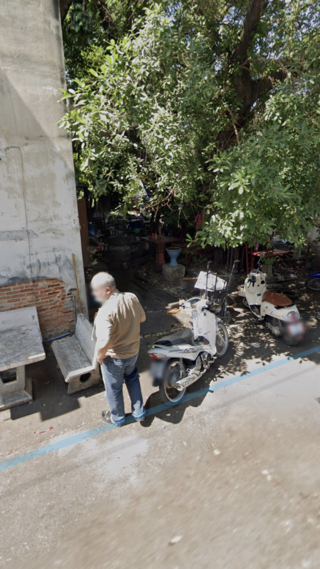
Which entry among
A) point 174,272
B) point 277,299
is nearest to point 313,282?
point 277,299

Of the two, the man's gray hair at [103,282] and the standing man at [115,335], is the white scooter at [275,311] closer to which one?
the standing man at [115,335]

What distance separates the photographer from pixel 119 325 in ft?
10.9

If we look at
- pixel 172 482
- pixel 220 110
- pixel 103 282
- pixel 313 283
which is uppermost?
pixel 220 110

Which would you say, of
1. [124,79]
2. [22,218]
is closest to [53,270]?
[22,218]

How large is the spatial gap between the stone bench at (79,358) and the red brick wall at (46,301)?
0.37 meters

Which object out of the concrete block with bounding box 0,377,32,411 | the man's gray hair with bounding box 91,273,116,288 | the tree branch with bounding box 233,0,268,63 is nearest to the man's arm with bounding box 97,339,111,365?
the man's gray hair with bounding box 91,273,116,288

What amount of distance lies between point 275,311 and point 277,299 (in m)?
0.30

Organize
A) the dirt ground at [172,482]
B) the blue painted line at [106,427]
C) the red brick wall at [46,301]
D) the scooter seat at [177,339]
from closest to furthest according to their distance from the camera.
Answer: the dirt ground at [172,482] → the blue painted line at [106,427] → the scooter seat at [177,339] → the red brick wall at [46,301]

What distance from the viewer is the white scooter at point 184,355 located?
3936 millimetres

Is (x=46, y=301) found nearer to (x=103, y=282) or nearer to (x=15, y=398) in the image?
(x=15, y=398)

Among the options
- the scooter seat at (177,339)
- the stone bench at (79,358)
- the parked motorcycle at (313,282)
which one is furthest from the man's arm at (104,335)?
the parked motorcycle at (313,282)

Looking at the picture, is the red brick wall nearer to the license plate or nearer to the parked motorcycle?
the license plate

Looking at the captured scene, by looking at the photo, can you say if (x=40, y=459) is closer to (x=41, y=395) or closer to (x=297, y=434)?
(x=41, y=395)

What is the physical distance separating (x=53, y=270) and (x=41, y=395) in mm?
1990
